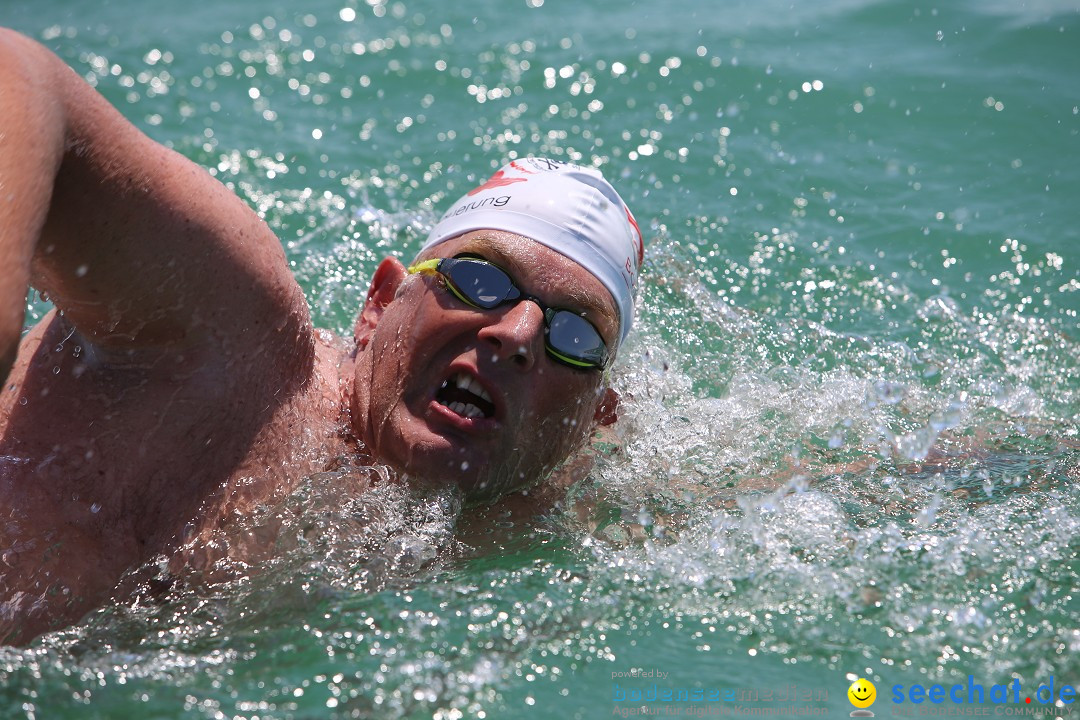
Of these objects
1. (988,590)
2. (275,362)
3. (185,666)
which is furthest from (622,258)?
(185,666)

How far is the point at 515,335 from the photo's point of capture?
2787 mm

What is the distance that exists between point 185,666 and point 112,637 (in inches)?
8.4

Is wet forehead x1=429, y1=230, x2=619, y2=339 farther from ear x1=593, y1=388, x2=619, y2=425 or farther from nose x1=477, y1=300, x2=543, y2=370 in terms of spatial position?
ear x1=593, y1=388, x2=619, y2=425

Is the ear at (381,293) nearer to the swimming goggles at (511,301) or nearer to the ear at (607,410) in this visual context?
the swimming goggles at (511,301)

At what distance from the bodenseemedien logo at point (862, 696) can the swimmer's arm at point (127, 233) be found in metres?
1.66

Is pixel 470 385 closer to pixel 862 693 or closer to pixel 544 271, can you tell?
pixel 544 271

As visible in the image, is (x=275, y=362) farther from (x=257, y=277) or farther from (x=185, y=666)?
(x=185, y=666)

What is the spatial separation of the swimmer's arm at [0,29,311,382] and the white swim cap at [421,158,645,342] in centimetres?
68

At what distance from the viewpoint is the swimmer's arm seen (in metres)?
2.07

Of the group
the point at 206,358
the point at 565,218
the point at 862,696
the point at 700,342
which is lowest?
the point at 700,342

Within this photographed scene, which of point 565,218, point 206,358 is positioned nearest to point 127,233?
point 206,358

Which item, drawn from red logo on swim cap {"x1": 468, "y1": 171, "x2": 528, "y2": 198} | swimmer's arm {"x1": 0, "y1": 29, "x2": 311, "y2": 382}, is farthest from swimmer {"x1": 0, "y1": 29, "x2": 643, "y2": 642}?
red logo on swim cap {"x1": 468, "y1": 171, "x2": 528, "y2": 198}

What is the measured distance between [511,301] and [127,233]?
1.02 metres

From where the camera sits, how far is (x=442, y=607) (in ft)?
8.25
